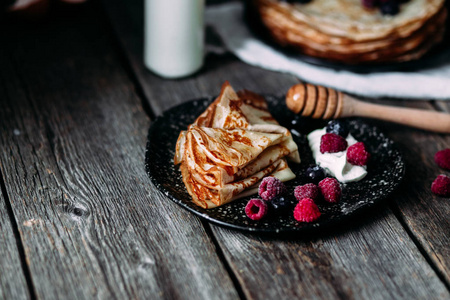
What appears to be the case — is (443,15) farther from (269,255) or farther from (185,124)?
(269,255)

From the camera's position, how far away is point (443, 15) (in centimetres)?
170

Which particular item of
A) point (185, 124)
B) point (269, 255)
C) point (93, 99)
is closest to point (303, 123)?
point (185, 124)

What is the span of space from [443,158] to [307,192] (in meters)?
0.46

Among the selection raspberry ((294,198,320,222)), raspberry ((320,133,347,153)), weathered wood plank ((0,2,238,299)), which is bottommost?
weathered wood plank ((0,2,238,299))

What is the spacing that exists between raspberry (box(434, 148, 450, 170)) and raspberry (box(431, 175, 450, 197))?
0.10 meters

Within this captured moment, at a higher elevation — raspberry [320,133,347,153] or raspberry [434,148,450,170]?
raspberry [320,133,347,153]

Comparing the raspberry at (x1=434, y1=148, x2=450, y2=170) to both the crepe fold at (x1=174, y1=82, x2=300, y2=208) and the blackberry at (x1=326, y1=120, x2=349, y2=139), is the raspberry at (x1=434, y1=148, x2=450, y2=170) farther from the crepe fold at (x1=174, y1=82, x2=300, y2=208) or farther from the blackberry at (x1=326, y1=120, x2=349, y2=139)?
the crepe fold at (x1=174, y1=82, x2=300, y2=208)

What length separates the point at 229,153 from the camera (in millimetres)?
1118

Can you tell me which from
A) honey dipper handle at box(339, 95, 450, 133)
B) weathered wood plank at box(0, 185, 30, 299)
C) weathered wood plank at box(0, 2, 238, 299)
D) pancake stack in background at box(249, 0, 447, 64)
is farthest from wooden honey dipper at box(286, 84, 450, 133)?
weathered wood plank at box(0, 185, 30, 299)

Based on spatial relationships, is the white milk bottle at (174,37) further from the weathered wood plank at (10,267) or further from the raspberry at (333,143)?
the weathered wood plank at (10,267)

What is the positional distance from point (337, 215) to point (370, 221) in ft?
0.42

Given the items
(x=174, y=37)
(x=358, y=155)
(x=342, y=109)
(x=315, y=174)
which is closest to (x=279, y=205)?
(x=315, y=174)

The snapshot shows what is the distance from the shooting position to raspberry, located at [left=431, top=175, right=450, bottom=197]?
1236 millimetres

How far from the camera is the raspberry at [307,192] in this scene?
112cm
